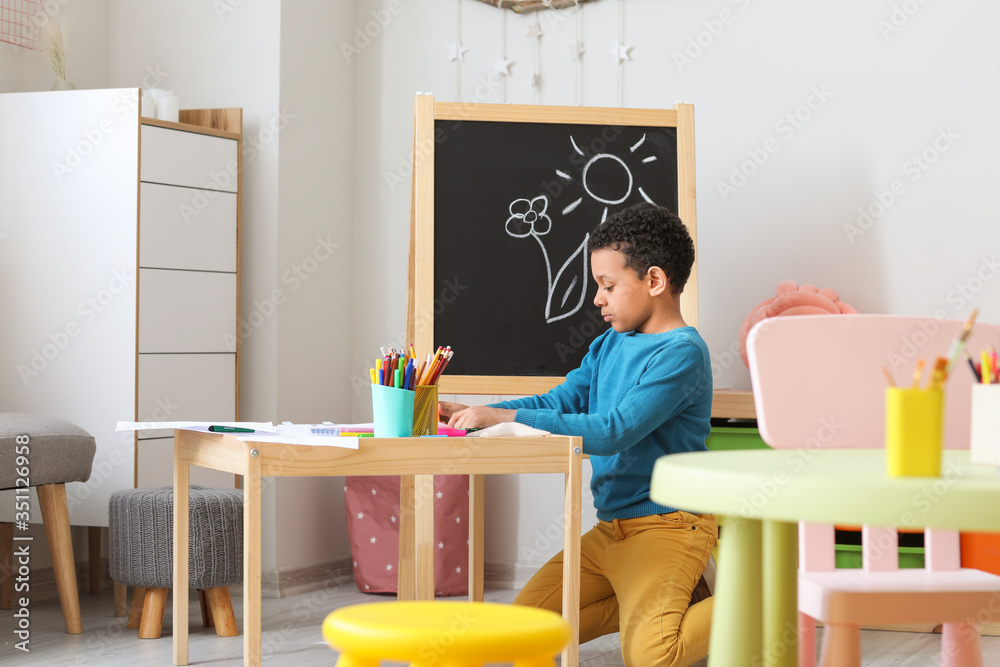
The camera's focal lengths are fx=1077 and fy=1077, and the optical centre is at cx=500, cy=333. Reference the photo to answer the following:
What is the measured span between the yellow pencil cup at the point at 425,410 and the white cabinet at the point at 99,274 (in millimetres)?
1357

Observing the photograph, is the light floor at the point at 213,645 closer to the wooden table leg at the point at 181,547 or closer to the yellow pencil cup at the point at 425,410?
the wooden table leg at the point at 181,547

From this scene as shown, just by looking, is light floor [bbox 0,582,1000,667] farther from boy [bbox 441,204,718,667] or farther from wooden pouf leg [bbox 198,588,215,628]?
boy [bbox 441,204,718,667]

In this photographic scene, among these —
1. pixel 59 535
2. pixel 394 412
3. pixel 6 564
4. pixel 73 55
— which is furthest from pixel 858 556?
pixel 73 55

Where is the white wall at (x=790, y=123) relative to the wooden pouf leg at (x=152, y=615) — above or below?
above

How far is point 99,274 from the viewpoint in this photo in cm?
290

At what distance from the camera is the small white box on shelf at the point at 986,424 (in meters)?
1.03

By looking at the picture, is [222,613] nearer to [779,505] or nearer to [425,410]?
[425,410]

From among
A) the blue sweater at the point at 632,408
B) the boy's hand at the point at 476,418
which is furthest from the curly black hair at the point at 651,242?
the boy's hand at the point at 476,418

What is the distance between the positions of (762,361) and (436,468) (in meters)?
0.56

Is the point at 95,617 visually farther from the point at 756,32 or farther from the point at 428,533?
the point at 756,32

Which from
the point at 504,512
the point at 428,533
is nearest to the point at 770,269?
the point at 504,512

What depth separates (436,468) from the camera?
1.72 m

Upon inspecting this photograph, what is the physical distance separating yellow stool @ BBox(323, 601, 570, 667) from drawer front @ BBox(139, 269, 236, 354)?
6.62ft

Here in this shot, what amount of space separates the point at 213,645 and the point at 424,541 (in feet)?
2.36
